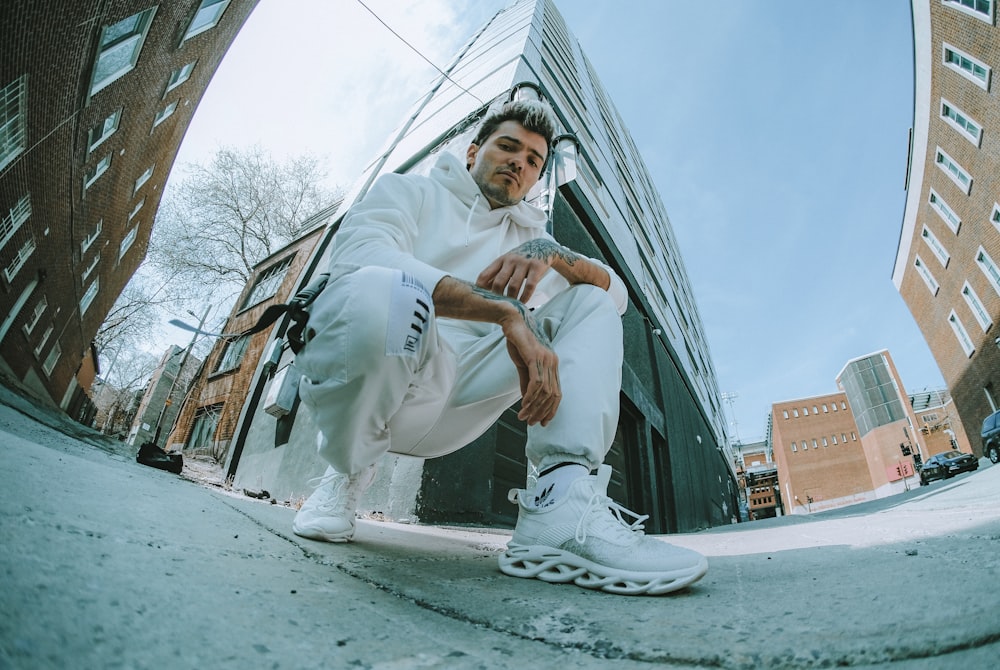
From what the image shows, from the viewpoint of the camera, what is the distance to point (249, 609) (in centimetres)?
54

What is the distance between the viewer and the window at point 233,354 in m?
11.5

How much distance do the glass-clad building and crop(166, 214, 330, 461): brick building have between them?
354 centimetres

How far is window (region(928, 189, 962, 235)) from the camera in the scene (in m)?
16.6

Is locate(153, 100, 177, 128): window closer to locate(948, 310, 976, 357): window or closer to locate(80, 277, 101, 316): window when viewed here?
locate(80, 277, 101, 316): window

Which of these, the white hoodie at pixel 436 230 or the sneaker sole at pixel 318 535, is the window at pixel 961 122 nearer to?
the white hoodie at pixel 436 230

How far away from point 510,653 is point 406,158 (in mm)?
7514

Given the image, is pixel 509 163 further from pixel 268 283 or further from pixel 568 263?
pixel 268 283

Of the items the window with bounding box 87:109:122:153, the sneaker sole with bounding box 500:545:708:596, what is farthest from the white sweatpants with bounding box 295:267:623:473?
the window with bounding box 87:109:122:153

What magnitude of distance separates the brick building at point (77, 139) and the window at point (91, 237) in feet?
0.22

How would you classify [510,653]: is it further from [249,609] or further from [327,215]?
[327,215]

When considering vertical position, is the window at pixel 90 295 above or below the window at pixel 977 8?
below

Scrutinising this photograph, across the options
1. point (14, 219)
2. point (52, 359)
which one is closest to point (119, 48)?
point (14, 219)

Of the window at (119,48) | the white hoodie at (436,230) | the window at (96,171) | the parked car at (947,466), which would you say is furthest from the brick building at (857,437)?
the window at (96,171)

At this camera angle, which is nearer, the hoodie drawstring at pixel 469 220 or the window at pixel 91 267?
the hoodie drawstring at pixel 469 220
